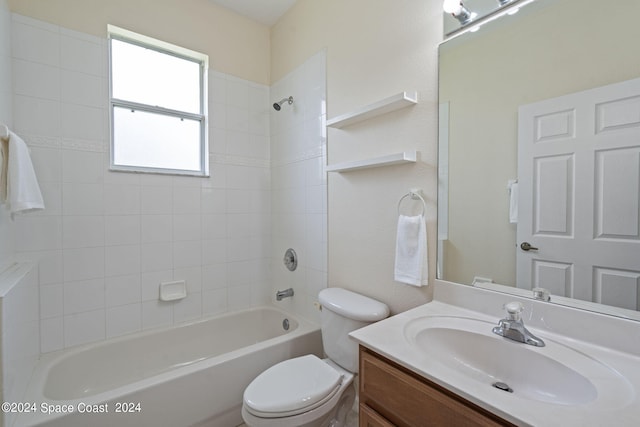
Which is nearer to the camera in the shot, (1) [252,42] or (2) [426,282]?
(2) [426,282]

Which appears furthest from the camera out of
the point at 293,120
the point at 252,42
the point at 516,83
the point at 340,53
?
the point at 252,42

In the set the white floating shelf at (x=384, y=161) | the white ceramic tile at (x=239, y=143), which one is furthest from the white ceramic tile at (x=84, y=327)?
the white floating shelf at (x=384, y=161)

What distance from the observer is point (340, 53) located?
1.81 metres

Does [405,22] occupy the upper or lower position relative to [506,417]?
upper

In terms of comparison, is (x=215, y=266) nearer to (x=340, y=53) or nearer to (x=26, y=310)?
(x=26, y=310)

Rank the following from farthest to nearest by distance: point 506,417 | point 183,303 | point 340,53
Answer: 1. point 183,303
2. point 340,53
3. point 506,417

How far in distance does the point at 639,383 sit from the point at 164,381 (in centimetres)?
173

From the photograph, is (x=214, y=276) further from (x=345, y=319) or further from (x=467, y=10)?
(x=467, y=10)

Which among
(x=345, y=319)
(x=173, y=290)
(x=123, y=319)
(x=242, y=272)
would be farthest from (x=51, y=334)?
(x=345, y=319)

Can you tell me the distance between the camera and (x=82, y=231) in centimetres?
176

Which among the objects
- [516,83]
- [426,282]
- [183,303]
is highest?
[516,83]

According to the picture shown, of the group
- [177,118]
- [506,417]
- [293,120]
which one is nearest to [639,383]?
[506,417]

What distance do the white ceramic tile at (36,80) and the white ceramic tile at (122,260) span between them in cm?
96

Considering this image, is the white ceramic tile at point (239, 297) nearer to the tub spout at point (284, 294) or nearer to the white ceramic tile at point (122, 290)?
the tub spout at point (284, 294)
